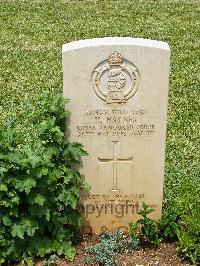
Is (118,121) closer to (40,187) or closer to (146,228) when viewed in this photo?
(40,187)

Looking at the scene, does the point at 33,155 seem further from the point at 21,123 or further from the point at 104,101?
the point at 21,123

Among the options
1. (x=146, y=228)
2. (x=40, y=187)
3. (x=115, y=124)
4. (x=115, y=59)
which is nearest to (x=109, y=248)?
(x=146, y=228)

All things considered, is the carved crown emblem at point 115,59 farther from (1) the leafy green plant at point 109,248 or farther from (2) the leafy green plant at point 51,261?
(2) the leafy green plant at point 51,261

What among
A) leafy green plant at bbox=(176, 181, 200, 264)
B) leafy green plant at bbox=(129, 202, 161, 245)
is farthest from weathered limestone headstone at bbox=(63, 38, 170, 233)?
leafy green plant at bbox=(176, 181, 200, 264)

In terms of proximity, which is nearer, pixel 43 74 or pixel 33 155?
pixel 33 155

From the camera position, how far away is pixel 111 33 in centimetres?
1214

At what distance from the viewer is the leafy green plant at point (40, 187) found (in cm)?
446

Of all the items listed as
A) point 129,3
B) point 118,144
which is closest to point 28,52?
point 129,3

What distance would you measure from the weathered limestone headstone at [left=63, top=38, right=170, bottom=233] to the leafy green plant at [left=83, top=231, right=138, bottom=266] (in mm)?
171

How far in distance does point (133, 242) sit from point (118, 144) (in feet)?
2.88

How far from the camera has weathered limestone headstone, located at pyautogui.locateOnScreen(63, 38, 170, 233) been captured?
4566 mm

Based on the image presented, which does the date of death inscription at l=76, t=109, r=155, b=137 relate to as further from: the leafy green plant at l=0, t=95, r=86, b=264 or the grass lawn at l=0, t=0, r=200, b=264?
the grass lawn at l=0, t=0, r=200, b=264

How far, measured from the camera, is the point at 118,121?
4.82 m

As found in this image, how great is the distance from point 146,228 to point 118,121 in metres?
0.98
